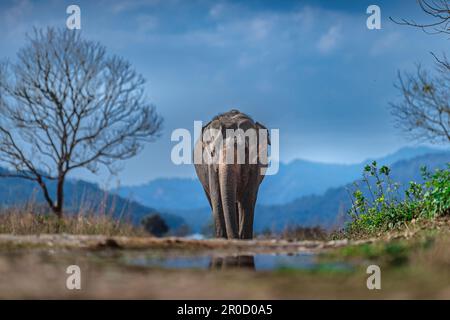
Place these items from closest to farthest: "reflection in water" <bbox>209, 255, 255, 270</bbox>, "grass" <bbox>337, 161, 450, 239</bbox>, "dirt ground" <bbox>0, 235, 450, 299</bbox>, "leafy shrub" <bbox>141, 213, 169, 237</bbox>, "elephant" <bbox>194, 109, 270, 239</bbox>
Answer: "dirt ground" <bbox>0, 235, 450, 299</bbox> < "reflection in water" <bbox>209, 255, 255, 270</bbox> < "grass" <bbox>337, 161, 450, 239</bbox> < "elephant" <bbox>194, 109, 270, 239</bbox> < "leafy shrub" <bbox>141, 213, 169, 237</bbox>

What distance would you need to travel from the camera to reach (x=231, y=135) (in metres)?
13.6

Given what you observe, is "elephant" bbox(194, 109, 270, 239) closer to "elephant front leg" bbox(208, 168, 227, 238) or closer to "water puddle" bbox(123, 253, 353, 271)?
"elephant front leg" bbox(208, 168, 227, 238)

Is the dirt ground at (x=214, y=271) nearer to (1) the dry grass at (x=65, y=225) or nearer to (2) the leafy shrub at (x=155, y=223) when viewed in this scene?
(1) the dry grass at (x=65, y=225)

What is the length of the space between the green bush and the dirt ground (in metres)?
3.57

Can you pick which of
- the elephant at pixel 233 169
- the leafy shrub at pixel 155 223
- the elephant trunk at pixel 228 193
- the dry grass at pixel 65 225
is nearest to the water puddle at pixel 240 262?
the dry grass at pixel 65 225

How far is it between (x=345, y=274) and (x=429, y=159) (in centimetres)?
18391

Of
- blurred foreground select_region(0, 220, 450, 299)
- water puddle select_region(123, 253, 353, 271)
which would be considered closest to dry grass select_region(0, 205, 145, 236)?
blurred foreground select_region(0, 220, 450, 299)

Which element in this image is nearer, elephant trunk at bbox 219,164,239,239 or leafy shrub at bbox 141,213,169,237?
elephant trunk at bbox 219,164,239,239

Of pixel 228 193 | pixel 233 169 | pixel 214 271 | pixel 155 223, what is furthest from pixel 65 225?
pixel 155 223

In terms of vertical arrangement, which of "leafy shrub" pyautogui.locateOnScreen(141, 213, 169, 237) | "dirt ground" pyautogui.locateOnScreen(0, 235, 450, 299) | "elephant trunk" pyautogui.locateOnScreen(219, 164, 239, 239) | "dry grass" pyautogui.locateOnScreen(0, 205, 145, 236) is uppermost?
"leafy shrub" pyautogui.locateOnScreen(141, 213, 169, 237)

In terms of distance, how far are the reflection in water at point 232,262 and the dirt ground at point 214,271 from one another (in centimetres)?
1

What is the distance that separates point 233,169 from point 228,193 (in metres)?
0.63

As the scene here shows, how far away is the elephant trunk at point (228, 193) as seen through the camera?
12.3 metres

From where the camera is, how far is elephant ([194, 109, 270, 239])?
42.3ft
